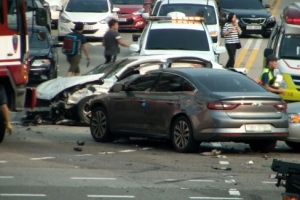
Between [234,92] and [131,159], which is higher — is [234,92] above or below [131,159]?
above

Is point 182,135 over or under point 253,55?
over

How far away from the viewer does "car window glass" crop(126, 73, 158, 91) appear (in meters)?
15.8

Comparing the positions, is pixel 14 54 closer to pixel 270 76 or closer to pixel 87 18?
pixel 270 76

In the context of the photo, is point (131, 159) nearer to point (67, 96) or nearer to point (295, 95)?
point (67, 96)

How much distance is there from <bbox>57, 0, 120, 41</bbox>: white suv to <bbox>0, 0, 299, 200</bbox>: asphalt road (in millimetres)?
14778

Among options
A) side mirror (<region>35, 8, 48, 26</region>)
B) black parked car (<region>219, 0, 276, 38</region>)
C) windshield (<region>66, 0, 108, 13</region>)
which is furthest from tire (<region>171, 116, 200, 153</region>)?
black parked car (<region>219, 0, 276, 38</region>)

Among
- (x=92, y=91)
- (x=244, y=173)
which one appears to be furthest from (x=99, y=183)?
(x=92, y=91)

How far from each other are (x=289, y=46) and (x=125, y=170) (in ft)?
32.3

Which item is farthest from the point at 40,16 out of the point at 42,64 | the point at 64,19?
the point at 64,19

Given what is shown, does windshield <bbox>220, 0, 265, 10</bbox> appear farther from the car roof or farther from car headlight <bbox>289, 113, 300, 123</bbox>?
car headlight <bbox>289, 113, 300, 123</bbox>

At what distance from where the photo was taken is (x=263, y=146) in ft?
50.0

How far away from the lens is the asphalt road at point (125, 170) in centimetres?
1065

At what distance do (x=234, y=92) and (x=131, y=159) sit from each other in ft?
6.85

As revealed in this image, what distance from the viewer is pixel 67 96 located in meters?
18.7
